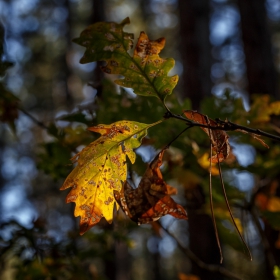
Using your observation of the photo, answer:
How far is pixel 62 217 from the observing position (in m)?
16.4

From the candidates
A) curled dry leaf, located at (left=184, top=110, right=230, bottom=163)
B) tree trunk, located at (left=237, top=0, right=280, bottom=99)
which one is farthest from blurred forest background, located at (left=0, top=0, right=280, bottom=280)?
curled dry leaf, located at (left=184, top=110, right=230, bottom=163)

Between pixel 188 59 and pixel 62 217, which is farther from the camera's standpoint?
pixel 62 217

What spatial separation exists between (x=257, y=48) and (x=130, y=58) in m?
2.47

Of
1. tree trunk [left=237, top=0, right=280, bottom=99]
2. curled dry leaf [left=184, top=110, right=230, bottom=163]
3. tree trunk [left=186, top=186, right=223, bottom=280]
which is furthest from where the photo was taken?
tree trunk [left=186, top=186, right=223, bottom=280]

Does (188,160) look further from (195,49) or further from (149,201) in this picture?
(195,49)

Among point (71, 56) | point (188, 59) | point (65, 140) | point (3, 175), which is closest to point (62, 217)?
point (3, 175)

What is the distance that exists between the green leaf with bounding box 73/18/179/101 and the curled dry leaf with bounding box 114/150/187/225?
6.7 inches

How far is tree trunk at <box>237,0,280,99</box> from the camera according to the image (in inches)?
111

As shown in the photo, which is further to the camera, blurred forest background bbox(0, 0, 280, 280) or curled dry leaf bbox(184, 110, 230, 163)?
blurred forest background bbox(0, 0, 280, 280)

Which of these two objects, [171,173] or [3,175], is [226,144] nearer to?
[171,173]

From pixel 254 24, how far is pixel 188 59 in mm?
846

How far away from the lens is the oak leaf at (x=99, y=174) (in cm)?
83

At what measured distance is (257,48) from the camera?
3.04 metres

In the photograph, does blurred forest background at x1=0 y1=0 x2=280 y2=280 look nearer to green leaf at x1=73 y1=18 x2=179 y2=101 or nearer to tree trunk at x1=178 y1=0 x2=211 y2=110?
tree trunk at x1=178 y1=0 x2=211 y2=110
